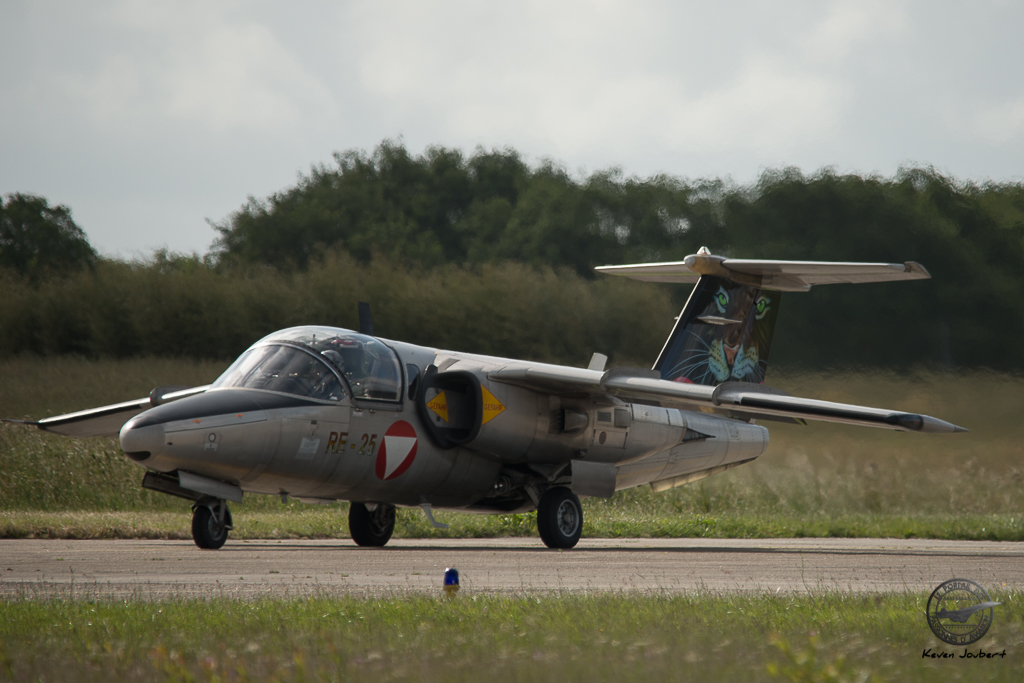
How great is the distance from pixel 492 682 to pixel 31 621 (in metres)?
3.14

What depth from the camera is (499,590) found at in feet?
23.9

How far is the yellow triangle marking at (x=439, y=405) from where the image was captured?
12.5 meters

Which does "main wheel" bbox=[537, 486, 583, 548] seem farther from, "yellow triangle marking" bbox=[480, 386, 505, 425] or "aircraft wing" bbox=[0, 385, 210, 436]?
"aircraft wing" bbox=[0, 385, 210, 436]

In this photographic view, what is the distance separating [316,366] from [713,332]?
7.22 meters

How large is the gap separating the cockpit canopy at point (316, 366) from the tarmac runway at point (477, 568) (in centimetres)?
192

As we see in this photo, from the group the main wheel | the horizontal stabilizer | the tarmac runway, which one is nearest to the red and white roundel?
the tarmac runway

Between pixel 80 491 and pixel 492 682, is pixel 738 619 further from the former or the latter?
pixel 80 491

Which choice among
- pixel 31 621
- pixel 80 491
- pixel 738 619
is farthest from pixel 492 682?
pixel 80 491

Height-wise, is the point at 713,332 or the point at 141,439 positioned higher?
the point at 713,332

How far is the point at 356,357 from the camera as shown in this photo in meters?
11.7

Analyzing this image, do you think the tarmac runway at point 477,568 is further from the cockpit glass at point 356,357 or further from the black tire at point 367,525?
the cockpit glass at point 356,357

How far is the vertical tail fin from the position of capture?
51.9 ft

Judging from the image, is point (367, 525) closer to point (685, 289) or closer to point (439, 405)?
point (439, 405)

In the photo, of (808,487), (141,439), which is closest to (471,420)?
(141,439)
